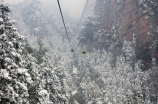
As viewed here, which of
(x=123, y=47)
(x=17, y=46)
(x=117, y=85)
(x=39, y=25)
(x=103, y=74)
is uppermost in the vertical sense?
(x=39, y=25)

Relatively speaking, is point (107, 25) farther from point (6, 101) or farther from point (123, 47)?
point (6, 101)

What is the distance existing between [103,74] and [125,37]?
2439 centimetres

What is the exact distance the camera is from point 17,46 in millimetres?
9195

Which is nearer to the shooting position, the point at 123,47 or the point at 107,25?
the point at 123,47

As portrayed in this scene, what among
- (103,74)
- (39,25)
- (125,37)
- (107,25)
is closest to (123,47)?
(125,37)

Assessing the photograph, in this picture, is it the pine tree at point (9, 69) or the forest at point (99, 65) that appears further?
the forest at point (99, 65)

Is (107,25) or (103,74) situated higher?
Result: (107,25)

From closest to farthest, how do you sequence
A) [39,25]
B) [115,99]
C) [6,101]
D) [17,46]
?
[6,101] → [17,46] → [115,99] → [39,25]

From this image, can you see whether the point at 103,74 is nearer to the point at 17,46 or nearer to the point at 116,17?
the point at 116,17

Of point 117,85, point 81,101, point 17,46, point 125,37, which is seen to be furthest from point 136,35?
point 17,46

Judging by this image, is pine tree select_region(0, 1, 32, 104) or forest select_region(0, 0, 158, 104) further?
forest select_region(0, 0, 158, 104)

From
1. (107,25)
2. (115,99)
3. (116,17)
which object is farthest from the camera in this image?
(107,25)

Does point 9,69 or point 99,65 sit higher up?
point 99,65

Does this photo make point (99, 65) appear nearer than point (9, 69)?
No
